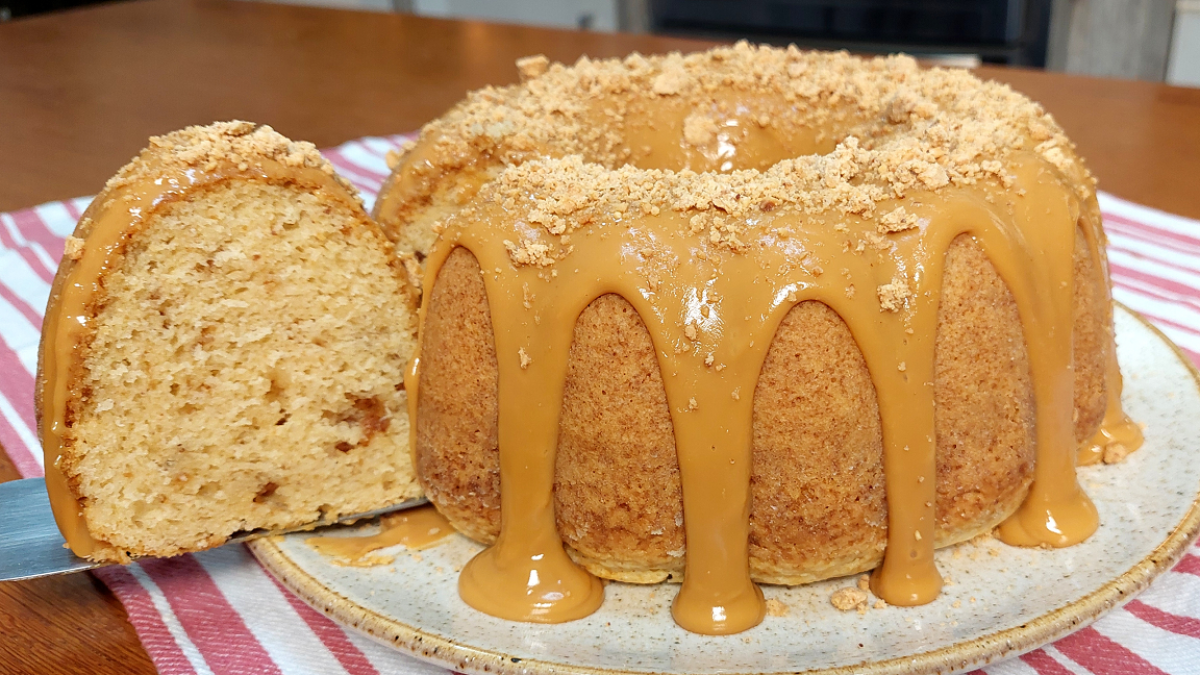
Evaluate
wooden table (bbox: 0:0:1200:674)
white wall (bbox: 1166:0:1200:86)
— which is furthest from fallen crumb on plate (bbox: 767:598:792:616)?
white wall (bbox: 1166:0:1200:86)

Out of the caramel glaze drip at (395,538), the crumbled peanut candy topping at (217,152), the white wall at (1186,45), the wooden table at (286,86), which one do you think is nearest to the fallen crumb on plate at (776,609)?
the caramel glaze drip at (395,538)

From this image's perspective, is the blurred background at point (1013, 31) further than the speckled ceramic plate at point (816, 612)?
Yes

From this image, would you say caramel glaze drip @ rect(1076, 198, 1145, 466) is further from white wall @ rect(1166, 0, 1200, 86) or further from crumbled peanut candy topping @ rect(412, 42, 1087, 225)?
white wall @ rect(1166, 0, 1200, 86)

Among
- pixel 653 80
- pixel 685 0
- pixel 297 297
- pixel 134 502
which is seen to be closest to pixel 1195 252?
pixel 653 80

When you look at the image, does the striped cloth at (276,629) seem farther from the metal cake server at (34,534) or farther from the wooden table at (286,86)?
the wooden table at (286,86)

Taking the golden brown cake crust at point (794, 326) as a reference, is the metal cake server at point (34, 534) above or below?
below

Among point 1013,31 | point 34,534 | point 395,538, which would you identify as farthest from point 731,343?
point 1013,31
